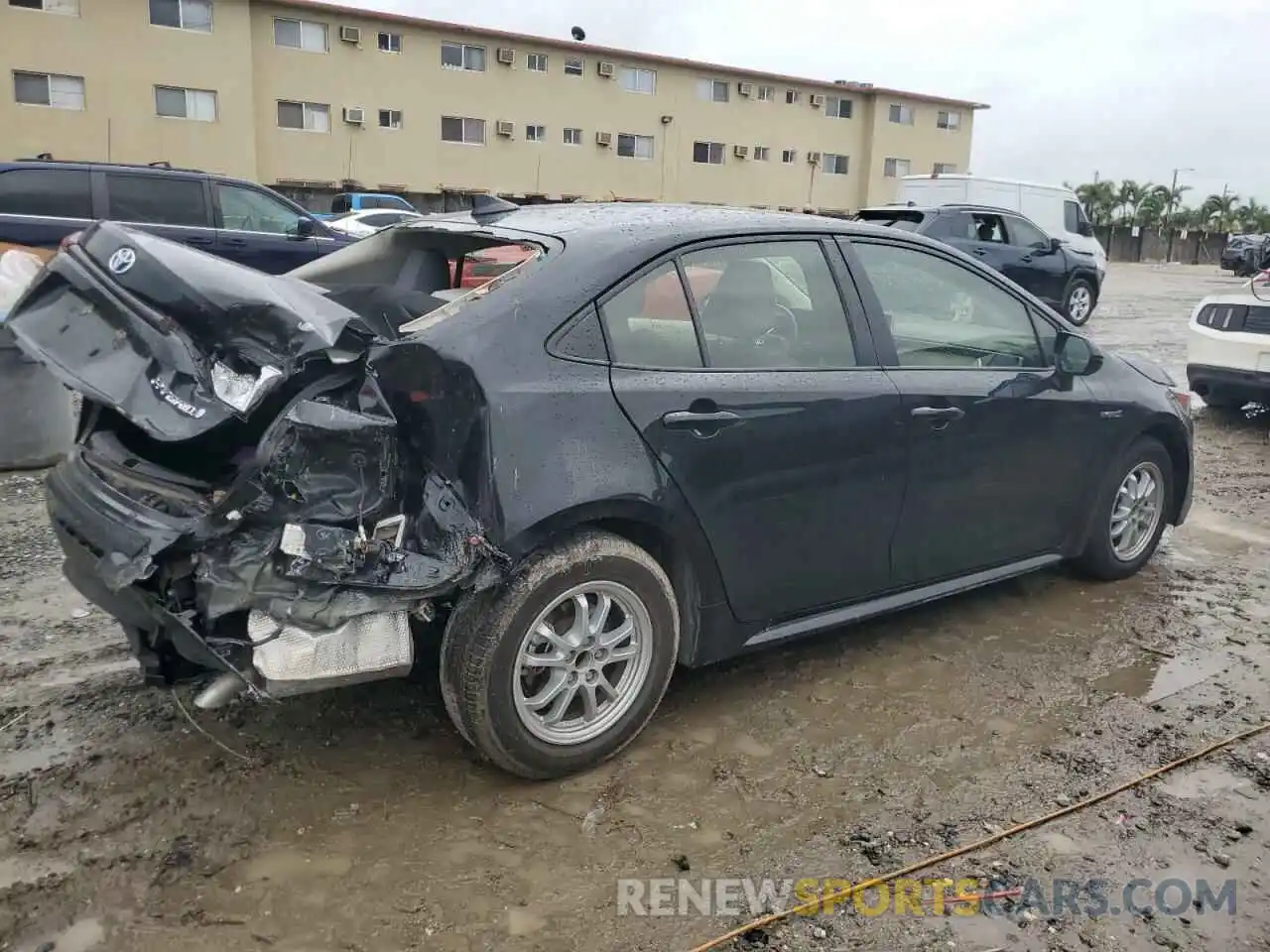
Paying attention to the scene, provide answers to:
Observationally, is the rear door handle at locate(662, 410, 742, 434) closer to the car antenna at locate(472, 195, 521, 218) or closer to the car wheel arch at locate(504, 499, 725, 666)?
the car wheel arch at locate(504, 499, 725, 666)

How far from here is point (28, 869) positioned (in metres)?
2.56

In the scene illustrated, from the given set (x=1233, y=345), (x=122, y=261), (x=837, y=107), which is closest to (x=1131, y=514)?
(x=122, y=261)

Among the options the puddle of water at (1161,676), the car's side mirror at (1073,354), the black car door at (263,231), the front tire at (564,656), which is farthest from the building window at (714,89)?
the front tire at (564,656)

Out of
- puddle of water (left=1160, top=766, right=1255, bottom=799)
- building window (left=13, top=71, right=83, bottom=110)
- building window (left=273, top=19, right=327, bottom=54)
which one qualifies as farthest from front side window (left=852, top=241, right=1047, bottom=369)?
building window (left=273, top=19, right=327, bottom=54)

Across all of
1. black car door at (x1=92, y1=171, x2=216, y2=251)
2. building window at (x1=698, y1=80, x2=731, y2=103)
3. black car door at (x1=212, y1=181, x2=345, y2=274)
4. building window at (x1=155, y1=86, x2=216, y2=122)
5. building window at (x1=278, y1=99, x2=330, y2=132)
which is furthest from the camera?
building window at (x1=698, y1=80, x2=731, y2=103)

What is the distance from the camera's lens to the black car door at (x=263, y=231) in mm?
10547

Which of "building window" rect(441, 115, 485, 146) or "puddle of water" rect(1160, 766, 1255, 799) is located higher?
"building window" rect(441, 115, 485, 146)

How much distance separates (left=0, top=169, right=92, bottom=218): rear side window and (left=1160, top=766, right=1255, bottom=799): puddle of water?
10454 mm

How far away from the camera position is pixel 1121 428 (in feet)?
14.8

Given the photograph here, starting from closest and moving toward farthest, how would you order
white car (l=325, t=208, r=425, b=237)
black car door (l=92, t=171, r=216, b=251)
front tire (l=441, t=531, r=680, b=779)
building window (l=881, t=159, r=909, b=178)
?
front tire (l=441, t=531, r=680, b=779)
black car door (l=92, t=171, r=216, b=251)
white car (l=325, t=208, r=425, b=237)
building window (l=881, t=159, r=909, b=178)

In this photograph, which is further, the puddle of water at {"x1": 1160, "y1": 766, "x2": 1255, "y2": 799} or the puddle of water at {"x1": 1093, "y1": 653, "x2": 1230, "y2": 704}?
the puddle of water at {"x1": 1093, "y1": 653, "x2": 1230, "y2": 704}

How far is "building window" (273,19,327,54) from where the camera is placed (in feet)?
95.7

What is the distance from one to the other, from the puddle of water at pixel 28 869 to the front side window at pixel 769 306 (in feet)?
7.58

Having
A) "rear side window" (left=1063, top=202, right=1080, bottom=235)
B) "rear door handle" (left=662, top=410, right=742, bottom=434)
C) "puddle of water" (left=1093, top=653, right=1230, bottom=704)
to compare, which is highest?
"rear side window" (left=1063, top=202, right=1080, bottom=235)
